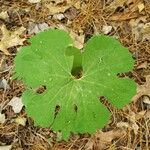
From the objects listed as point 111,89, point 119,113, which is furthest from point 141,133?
point 111,89

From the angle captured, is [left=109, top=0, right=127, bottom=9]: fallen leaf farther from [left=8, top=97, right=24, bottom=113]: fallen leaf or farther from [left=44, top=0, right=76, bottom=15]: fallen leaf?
[left=8, top=97, right=24, bottom=113]: fallen leaf

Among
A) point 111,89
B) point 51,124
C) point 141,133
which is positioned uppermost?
point 111,89

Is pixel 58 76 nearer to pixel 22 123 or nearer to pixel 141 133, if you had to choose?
pixel 22 123

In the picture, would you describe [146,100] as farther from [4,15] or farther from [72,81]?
[4,15]

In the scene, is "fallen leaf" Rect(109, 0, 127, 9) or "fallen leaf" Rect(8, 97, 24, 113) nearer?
"fallen leaf" Rect(8, 97, 24, 113)

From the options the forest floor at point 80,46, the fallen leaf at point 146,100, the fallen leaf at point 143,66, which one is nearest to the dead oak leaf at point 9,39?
the forest floor at point 80,46

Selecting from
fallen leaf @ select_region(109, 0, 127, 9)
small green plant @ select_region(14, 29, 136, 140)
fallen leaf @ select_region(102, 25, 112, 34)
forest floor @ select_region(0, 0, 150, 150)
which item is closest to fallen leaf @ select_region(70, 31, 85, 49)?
forest floor @ select_region(0, 0, 150, 150)

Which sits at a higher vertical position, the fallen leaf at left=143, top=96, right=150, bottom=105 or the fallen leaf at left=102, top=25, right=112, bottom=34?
the fallen leaf at left=102, top=25, right=112, bottom=34
